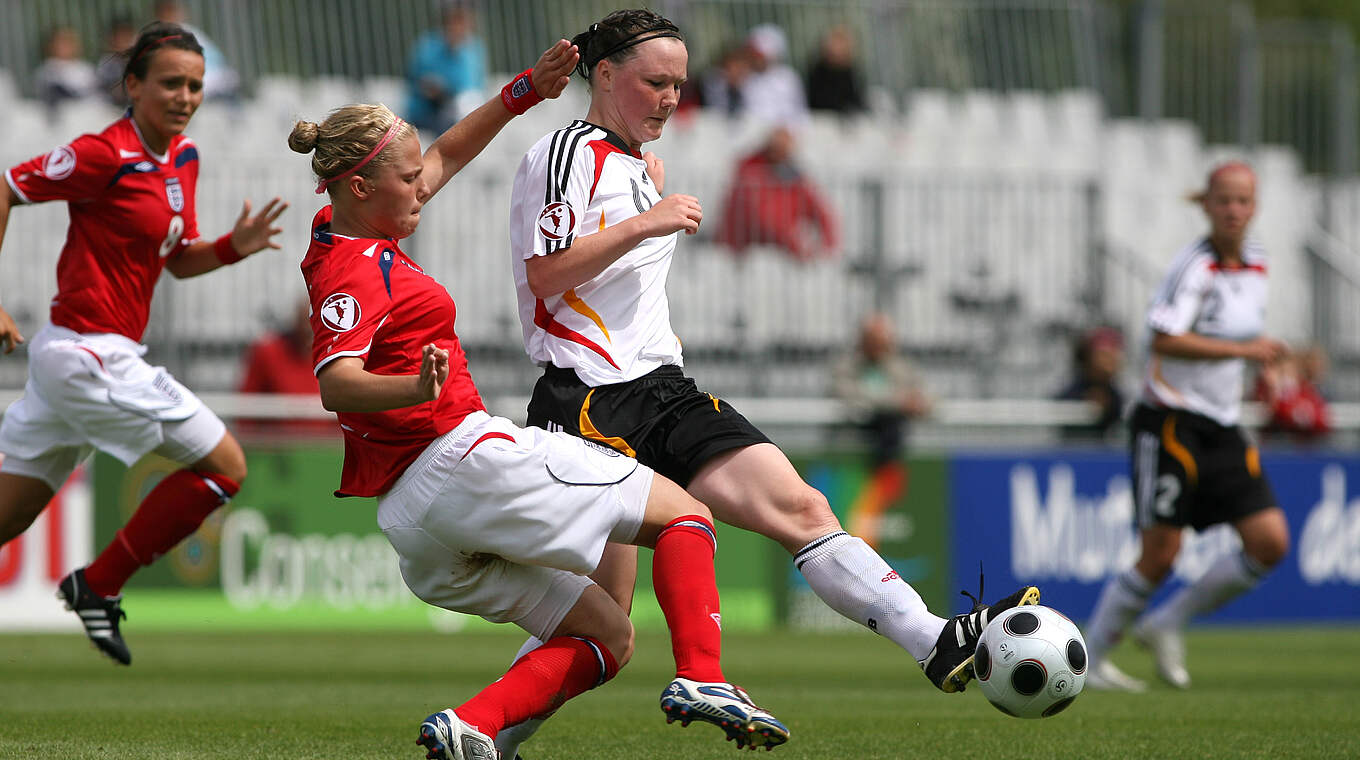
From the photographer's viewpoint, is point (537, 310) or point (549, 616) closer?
point (549, 616)

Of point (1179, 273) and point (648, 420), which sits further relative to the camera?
point (1179, 273)

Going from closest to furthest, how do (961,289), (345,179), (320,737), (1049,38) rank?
(345,179) → (320,737) → (961,289) → (1049,38)

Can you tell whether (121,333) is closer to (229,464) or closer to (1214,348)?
(229,464)

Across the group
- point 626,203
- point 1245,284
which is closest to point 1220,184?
point 1245,284

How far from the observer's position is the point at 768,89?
1664cm

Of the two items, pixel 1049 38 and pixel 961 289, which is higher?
pixel 1049 38

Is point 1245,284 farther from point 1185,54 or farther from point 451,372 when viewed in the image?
point 1185,54

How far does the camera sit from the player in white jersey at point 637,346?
5020 millimetres

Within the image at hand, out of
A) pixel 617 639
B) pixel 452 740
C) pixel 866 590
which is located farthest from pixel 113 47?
pixel 452 740

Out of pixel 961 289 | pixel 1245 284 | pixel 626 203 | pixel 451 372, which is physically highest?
pixel 626 203

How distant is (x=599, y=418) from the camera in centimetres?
514

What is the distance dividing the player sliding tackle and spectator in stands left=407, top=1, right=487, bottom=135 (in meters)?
10.3

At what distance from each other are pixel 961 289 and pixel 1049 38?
4240 millimetres

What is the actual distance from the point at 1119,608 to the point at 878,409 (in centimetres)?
478
